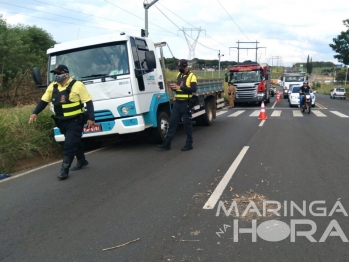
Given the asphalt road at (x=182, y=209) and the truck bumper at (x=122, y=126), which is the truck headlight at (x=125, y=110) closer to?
the truck bumper at (x=122, y=126)

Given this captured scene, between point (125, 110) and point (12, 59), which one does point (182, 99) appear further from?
point (12, 59)

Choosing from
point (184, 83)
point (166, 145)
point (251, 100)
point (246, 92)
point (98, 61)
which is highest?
point (98, 61)

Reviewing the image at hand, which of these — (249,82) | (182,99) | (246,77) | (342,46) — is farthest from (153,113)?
(342,46)

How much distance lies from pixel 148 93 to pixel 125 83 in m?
0.84

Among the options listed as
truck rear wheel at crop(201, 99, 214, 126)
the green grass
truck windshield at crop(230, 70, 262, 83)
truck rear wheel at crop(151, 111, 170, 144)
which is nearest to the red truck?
truck windshield at crop(230, 70, 262, 83)

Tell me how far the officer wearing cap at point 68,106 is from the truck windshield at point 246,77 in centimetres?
2188

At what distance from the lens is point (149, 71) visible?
9375 millimetres

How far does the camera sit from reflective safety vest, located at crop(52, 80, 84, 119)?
643 centimetres

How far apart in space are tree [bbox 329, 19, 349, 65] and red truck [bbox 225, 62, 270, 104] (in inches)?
1139

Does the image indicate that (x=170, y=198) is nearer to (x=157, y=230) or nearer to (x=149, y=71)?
(x=157, y=230)

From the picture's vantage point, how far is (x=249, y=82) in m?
27.1

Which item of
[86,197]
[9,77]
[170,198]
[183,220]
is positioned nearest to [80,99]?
[86,197]

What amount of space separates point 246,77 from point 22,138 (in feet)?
69.0

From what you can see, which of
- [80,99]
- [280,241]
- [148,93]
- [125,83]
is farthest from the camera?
[148,93]
